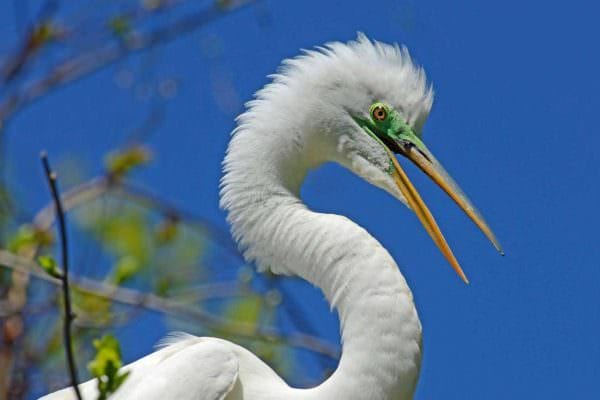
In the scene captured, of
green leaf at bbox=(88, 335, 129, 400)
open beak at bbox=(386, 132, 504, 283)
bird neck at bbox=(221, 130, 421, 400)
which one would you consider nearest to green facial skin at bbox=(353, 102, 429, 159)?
open beak at bbox=(386, 132, 504, 283)

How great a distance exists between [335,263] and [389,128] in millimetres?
561

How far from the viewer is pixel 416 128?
394cm

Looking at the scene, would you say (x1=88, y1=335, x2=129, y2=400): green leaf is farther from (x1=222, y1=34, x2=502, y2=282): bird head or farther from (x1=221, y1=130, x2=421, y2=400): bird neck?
(x1=222, y1=34, x2=502, y2=282): bird head

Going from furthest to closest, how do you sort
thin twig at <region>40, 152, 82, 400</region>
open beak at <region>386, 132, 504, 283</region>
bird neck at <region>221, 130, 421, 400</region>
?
open beak at <region>386, 132, 504, 283</region>, bird neck at <region>221, 130, 421, 400</region>, thin twig at <region>40, 152, 82, 400</region>

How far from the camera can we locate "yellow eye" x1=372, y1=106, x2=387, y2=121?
12.8 ft

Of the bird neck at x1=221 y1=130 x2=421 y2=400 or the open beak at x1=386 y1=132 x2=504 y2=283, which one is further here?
the open beak at x1=386 y1=132 x2=504 y2=283

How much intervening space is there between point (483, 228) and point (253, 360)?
78cm

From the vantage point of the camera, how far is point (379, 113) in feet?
12.8

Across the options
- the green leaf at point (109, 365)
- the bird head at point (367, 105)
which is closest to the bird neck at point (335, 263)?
the bird head at point (367, 105)

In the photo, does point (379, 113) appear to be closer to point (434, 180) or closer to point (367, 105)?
point (367, 105)

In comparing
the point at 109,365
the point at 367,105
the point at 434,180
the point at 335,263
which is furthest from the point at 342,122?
the point at 109,365

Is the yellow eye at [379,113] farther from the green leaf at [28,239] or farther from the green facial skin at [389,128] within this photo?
the green leaf at [28,239]

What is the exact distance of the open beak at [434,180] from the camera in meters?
3.78

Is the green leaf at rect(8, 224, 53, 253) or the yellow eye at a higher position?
the yellow eye
